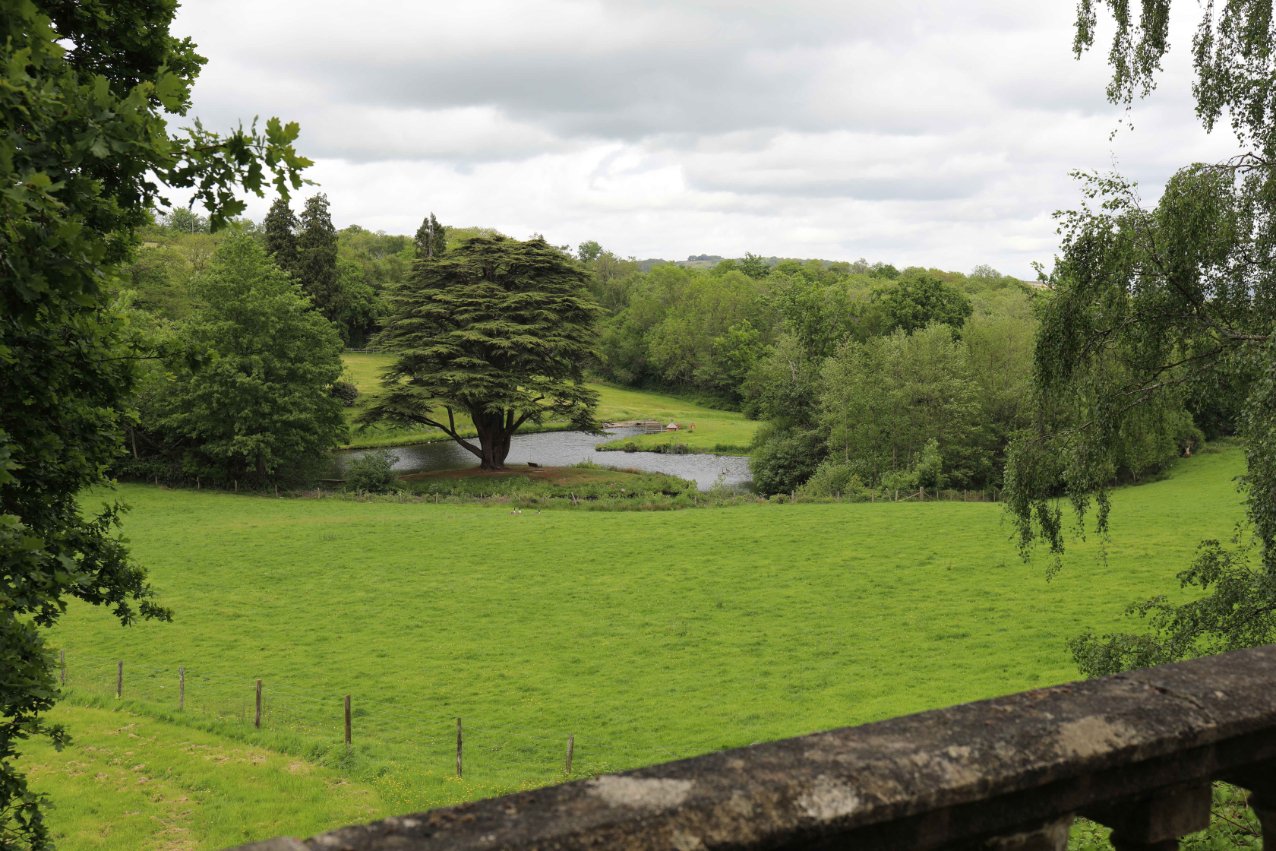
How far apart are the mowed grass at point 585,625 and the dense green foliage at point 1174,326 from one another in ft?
25.9

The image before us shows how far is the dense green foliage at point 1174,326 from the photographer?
1118cm

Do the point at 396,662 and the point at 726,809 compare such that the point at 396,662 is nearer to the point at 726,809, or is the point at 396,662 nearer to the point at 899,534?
the point at 899,534

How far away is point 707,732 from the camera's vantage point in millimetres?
19641

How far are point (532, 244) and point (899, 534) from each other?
2742 centimetres

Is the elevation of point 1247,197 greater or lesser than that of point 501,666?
greater

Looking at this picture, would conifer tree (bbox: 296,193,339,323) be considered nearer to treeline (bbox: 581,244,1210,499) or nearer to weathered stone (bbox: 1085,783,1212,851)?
treeline (bbox: 581,244,1210,499)

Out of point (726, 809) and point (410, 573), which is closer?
point (726, 809)

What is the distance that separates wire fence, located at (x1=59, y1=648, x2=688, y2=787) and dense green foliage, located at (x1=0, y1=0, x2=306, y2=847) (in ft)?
28.6

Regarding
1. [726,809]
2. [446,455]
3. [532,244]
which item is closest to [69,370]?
[726,809]

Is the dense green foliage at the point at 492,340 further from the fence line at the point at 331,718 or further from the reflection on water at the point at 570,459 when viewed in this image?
the fence line at the point at 331,718

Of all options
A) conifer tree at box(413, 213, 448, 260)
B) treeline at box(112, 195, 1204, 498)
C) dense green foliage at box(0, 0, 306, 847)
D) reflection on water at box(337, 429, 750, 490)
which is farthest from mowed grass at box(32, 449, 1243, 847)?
conifer tree at box(413, 213, 448, 260)

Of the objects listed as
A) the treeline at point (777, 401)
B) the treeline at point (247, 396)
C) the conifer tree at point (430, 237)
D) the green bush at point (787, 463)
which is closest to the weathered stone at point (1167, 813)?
the treeline at point (777, 401)

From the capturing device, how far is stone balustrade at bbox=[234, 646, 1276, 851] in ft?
6.25

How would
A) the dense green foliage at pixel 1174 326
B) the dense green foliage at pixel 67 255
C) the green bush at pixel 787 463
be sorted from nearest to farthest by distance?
the dense green foliage at pixel 67 255 → the dense green foliage at pixel 1174 326 → the green bush at pixel 787 463
